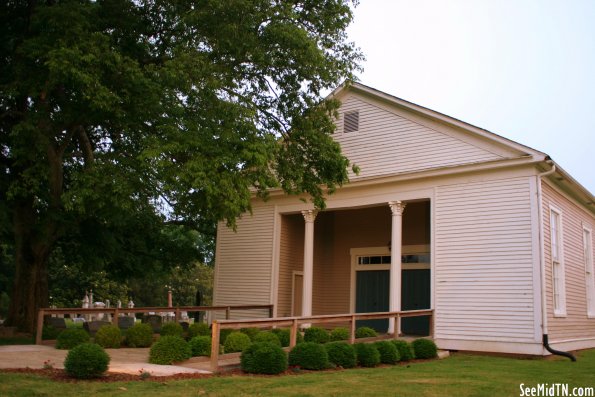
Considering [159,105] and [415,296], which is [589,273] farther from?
[159,105]

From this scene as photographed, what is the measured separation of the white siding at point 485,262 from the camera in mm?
14375

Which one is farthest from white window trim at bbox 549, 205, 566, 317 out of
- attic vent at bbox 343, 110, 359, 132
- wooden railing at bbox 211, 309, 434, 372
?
attic vent at bbox 343, 110, 359, 132

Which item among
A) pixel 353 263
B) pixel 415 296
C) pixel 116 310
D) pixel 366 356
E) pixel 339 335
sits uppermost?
pixel 353 263

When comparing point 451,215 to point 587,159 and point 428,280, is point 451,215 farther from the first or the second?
point 587,159

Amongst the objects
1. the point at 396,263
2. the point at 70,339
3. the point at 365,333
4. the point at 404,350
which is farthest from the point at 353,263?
the point at 70,339

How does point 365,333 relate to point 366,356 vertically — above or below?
above

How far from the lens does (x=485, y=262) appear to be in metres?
15.0

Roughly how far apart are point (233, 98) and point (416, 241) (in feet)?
27.1

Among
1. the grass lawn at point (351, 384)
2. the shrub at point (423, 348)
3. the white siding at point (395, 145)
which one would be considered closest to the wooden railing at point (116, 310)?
the grass lawn at point (351, 384)

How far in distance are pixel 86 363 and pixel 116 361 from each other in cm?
235

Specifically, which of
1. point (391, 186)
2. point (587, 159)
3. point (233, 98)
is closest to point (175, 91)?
point (233, 98)

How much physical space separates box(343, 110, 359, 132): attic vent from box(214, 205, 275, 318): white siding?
3.84 m

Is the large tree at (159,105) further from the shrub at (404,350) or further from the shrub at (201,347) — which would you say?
the shrub at (404,350)

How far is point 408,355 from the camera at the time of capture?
1335cm
